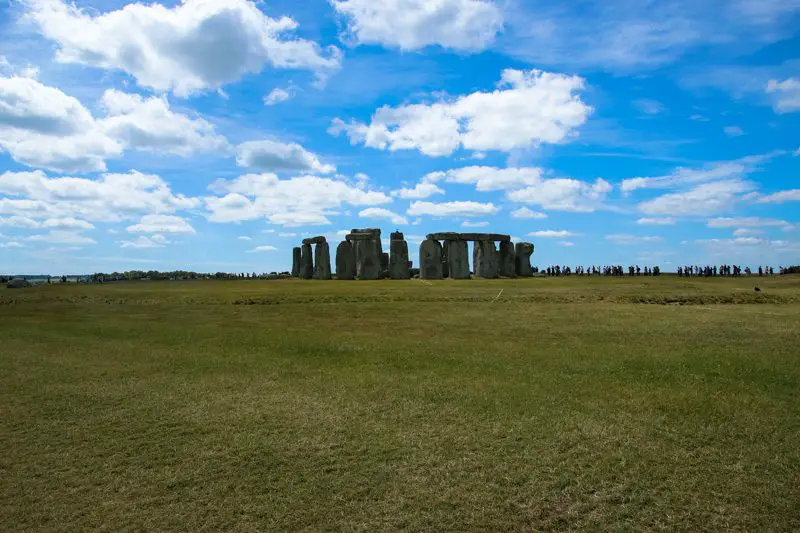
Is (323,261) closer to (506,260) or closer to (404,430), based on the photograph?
(506,260)

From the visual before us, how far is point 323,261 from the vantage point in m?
42.4

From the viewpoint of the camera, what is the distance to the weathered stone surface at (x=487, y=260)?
137ft

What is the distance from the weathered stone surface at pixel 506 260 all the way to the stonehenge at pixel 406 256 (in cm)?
8

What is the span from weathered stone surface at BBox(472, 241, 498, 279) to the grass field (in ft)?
93.5

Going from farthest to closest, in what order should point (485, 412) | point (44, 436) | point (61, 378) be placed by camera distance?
point (61, 378) < point (485, 412) < point (44, 436)

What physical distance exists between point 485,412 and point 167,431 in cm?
381

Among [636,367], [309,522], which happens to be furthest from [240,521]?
[636,367]

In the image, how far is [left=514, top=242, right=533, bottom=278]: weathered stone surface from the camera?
45094 millimetres

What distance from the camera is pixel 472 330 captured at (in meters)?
13.6

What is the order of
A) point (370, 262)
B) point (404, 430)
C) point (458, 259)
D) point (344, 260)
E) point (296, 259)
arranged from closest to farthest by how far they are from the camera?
point (404, 430) → point (370, 262) → point (458, 259) → point (344, 260) → point (296, 259)

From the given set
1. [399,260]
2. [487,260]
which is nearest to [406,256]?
[399,260]

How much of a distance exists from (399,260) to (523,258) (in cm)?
1135

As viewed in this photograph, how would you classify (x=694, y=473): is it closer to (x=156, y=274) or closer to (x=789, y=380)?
(x=789, y=380)

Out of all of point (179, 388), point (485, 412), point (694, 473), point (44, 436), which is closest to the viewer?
point (694, 473)
